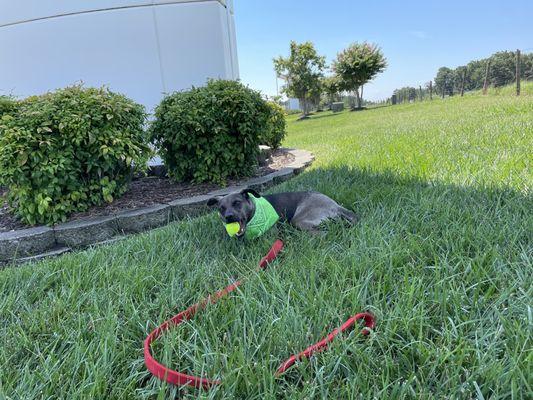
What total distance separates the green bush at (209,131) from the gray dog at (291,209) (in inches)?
62.6

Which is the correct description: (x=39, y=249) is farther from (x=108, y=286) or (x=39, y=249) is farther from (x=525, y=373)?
(x=525, y=373)

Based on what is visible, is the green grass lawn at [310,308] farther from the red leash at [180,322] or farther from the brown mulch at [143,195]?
the brown mulch at [143,195]

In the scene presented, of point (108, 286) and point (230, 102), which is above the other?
point (230, 102)

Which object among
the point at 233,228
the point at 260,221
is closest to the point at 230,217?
the point at 233,228

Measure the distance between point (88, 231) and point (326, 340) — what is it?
2738 millimetres

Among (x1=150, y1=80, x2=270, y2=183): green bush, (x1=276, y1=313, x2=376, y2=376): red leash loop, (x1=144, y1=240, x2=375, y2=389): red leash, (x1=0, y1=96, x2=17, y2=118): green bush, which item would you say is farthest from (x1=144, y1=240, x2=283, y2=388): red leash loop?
(x1=0, y1=96, x2=17, y2=118): green bush

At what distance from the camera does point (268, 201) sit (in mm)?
3027

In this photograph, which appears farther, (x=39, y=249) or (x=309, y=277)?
(x=39, y=249)

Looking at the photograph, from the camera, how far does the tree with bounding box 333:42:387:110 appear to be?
98.6 ft

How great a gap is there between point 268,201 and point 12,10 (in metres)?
5.37

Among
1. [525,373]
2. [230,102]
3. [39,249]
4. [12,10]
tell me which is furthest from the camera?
[12,10]

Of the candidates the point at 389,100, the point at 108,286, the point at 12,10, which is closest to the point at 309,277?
the point at 108,286

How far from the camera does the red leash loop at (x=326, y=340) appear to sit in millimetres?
1423

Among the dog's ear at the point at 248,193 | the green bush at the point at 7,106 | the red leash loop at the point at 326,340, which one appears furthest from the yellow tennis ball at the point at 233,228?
the green bush at the point at 7,106
